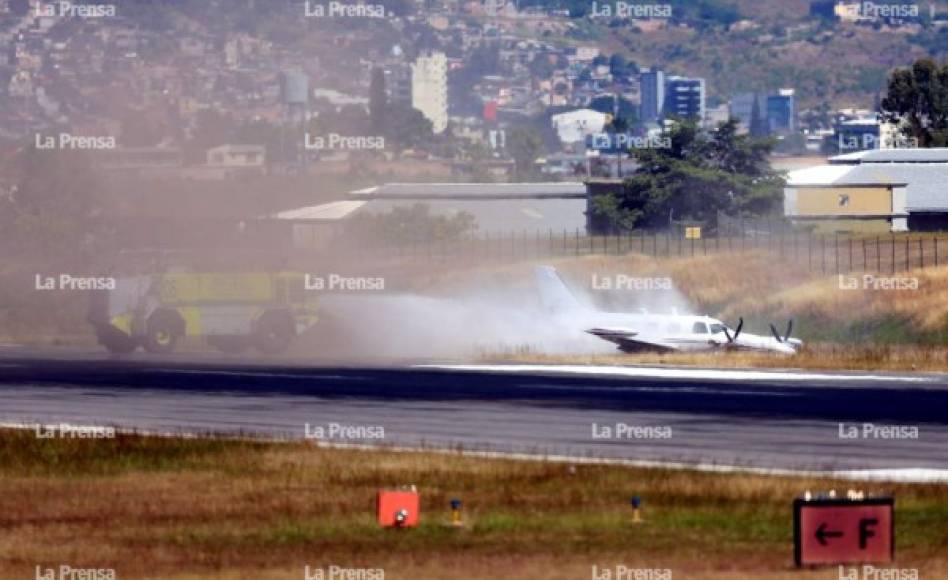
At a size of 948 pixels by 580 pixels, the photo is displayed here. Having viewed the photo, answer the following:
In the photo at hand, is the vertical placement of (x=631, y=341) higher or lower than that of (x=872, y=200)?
lower

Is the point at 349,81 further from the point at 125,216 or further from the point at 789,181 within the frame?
the point at 789,181

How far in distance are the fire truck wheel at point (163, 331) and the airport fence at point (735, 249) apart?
1933 cm

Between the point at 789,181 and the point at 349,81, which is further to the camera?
the point at 789,181

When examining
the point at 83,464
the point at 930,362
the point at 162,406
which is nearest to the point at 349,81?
the point at 930,362

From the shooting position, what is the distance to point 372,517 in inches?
983

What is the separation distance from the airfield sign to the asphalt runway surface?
31.2 feet

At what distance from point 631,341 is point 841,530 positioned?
4284 cm

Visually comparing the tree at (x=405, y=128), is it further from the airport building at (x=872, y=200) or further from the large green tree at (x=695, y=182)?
the airport building at (x=872, y=200)

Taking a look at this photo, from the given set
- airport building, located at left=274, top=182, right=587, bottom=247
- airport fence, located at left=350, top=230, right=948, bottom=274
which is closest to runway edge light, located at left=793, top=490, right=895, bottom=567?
airport fence, located at left=350, top=230, right=948, bottom=274

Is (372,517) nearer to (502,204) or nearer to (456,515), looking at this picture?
(456,515)

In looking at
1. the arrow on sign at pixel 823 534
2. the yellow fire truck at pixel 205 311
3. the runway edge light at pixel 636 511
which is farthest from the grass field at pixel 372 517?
the yellow fire truck at pixel 205 311

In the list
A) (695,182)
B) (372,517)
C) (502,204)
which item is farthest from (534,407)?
(502,204)

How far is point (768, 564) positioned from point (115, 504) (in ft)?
32.5

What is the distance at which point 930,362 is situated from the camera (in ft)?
189
